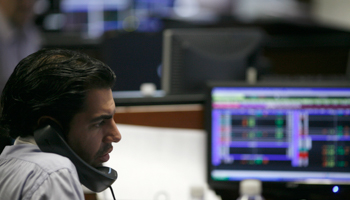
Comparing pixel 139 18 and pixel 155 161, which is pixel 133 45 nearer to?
pixel 155 161

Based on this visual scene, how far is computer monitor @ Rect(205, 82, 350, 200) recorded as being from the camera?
1317 millimetres

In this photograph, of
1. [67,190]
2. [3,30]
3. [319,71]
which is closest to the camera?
[67,190]

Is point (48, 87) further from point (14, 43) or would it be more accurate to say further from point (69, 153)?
point (14, 43)

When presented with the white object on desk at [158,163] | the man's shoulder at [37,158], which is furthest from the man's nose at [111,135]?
the white object on desk at [158,163]

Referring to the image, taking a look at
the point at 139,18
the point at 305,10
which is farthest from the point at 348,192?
the point at 305,10

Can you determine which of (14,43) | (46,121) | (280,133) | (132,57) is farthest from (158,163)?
(14,43)

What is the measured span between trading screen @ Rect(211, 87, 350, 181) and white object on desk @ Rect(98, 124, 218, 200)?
7cm

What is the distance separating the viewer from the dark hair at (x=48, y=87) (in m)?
0.71

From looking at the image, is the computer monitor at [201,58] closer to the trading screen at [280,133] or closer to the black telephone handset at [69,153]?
the trading screen at [280,133]

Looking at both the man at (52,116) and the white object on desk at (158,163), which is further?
the white object on desk at (158,163)

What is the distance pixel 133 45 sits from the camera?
6.94 ft

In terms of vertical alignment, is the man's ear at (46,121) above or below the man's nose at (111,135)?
above

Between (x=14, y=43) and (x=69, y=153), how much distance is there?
7.18 ft

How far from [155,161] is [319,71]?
209 cm
